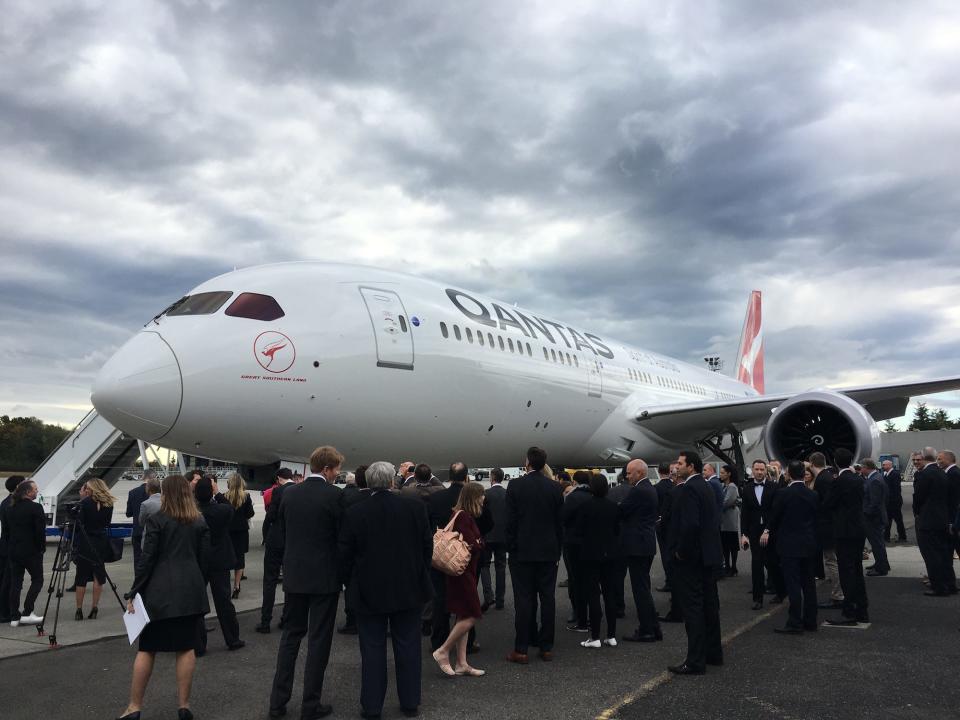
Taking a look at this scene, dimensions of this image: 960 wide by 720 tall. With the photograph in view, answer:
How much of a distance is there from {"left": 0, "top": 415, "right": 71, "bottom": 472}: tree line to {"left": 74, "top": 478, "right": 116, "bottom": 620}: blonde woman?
106 ft

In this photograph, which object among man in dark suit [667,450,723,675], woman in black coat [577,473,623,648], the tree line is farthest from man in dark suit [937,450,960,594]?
the tree line

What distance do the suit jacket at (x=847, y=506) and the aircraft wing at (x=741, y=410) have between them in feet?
25.0

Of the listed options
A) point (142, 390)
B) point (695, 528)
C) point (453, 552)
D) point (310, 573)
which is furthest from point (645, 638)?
point (142, 390)

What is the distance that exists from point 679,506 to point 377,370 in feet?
15.6

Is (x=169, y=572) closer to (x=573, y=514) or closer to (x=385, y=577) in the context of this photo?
(x=385, y=577)

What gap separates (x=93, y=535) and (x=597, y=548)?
16.8 feet

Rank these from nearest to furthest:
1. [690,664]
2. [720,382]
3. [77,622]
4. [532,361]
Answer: [690,664] < [77,622] < [532,361] < [720,382]

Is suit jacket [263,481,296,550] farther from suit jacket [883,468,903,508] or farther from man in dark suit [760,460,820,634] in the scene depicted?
suit jacket [883,468,903,508]

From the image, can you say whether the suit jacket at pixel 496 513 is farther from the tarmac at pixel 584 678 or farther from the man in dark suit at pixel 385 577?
the man in dark suit at pixel 385 577

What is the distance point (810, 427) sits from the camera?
1375 cm

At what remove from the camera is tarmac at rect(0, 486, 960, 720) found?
14.5ft

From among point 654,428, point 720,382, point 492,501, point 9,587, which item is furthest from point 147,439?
point 720,382

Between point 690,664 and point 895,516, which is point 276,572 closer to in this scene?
point 690,664

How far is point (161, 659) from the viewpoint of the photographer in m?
5.78
